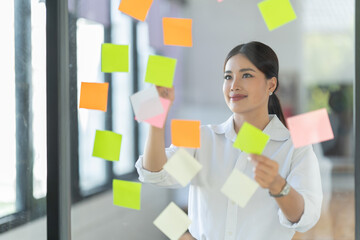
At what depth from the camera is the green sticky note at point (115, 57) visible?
52.0 inches

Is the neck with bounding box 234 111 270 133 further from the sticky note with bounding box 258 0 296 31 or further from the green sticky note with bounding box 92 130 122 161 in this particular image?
the green sticky note with bounding box 92 130 122 161

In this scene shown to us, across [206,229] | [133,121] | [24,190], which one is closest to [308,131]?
[206,229]

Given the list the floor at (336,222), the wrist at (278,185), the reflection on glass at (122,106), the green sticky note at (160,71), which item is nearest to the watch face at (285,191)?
the wrist at (278,185)

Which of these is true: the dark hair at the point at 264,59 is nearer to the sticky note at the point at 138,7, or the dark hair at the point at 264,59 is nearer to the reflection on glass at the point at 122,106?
the sticky note at the point at 138,7

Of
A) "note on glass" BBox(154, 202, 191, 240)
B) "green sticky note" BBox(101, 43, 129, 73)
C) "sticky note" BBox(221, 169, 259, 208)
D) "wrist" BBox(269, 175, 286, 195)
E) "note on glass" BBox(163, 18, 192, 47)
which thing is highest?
"note on glass" BBox(163, 18, 192, 47)

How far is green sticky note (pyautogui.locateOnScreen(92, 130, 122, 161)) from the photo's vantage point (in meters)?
1.35

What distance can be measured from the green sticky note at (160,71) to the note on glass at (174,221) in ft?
1.25

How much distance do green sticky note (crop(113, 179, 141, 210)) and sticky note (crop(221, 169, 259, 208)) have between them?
1.04 feet

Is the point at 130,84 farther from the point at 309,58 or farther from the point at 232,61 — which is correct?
the point at 309,58

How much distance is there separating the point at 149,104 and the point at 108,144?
0.22m

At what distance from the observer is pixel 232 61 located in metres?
1.27

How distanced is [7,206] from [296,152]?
3.80 feet

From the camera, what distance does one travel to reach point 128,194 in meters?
1.33

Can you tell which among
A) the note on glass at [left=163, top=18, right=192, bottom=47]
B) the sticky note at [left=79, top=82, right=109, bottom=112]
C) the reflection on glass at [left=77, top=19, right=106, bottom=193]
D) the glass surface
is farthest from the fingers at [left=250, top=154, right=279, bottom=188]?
the glass surface
